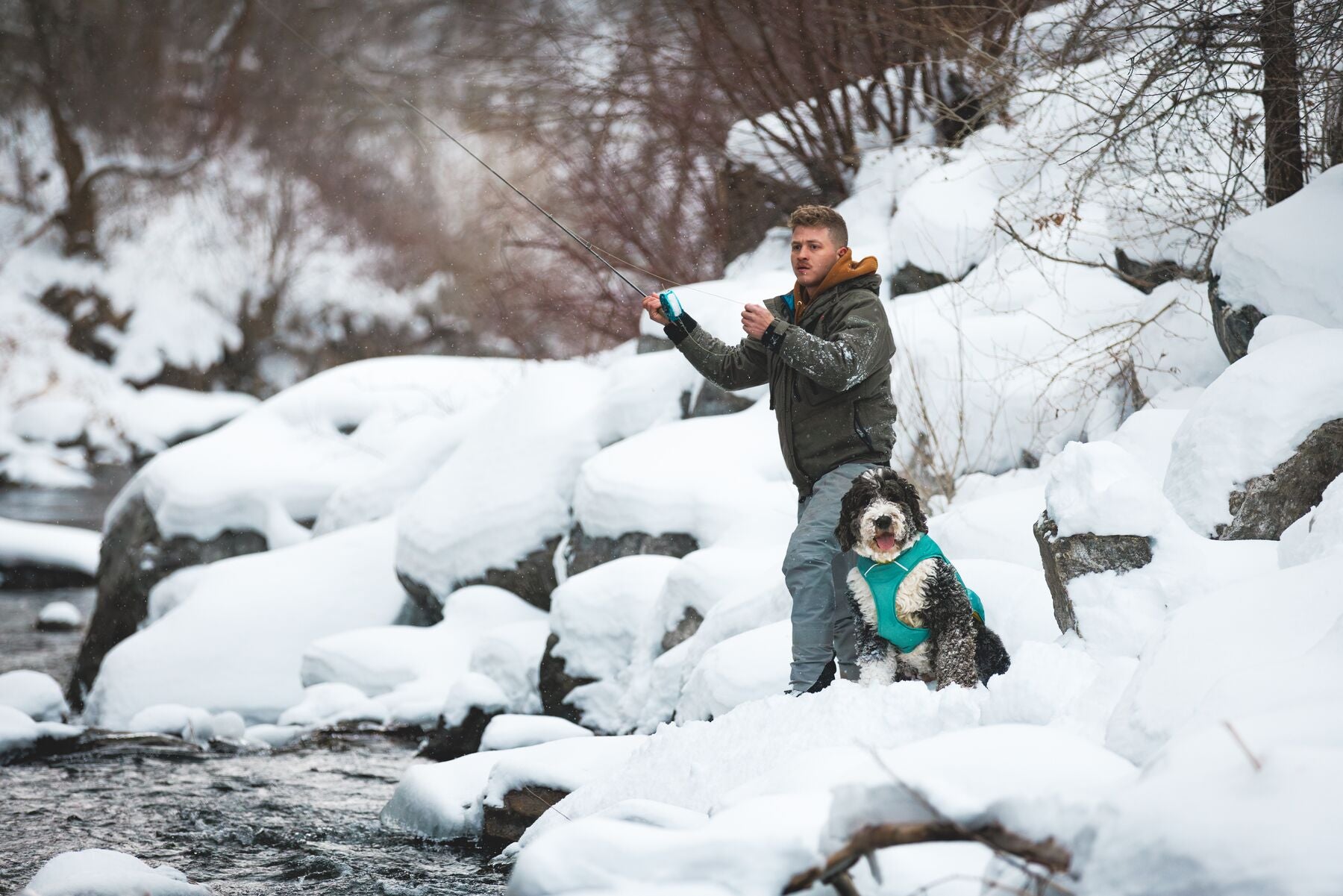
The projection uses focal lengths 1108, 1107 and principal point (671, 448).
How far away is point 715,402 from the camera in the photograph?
25.4ft

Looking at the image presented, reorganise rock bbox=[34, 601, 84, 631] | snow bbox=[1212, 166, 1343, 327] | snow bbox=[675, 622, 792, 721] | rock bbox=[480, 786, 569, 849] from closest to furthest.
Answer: rock bbox=[480, 786, 569, 849]
snow bbox=[675, 622, 792, 721]
snow bbox=[1212, 166, 1343, 327]
rock bbox=[34, 601, 84, 631]

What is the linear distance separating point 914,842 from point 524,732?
3.48m

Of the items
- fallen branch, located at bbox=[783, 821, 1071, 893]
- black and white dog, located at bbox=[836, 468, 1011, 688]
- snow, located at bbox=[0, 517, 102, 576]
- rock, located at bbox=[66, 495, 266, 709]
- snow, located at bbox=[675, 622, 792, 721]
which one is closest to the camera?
fallen branch, located at bbox=[783, 821, 1071, 893]

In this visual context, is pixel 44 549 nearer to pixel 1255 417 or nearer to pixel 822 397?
pixel 822 397

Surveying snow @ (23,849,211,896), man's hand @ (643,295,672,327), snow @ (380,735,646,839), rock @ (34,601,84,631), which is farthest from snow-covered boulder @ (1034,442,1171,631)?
rock @ (34,601,84,631)

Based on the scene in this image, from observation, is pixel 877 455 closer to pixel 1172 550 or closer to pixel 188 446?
pixel 1172 550

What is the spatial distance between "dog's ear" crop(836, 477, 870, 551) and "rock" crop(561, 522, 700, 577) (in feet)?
10.1

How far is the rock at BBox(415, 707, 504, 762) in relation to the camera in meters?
6.02

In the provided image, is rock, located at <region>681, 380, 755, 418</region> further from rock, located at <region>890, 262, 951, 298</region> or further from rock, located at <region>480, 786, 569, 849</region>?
rock, located at <region>480, 786, 569, 849</region>

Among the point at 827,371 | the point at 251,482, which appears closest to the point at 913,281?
the point at 827,371

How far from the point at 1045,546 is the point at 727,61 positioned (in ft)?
23.6

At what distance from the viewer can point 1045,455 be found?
6148 millimetres

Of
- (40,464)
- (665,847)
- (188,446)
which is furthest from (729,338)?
(40,464)

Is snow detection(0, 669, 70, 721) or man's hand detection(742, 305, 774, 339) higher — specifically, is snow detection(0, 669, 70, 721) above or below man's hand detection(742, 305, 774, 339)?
below
